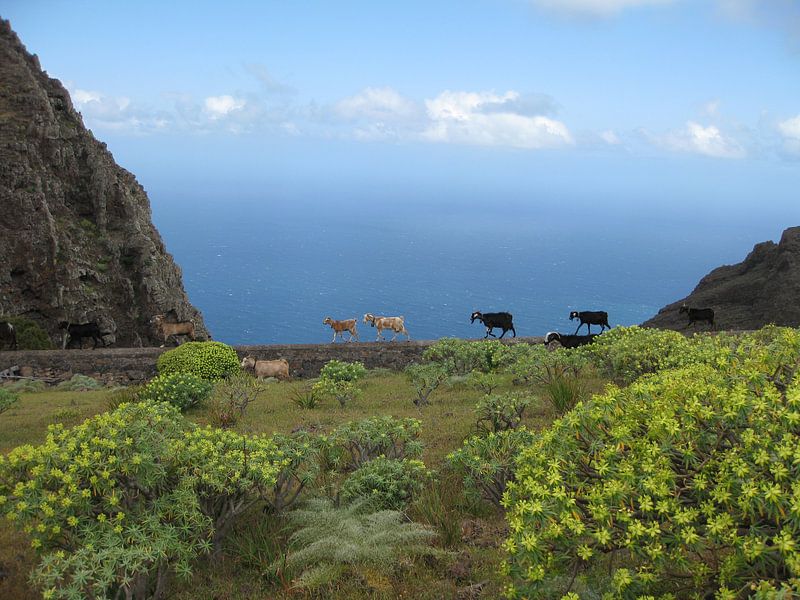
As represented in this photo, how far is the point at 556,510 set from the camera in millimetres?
5609

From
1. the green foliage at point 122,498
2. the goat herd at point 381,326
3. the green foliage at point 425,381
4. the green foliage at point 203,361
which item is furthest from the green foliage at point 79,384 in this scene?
the green foliage at point 122,498

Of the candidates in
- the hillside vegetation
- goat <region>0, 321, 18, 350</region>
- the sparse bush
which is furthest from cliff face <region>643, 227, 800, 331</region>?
goat <region>0, 321, 18, 350</region>

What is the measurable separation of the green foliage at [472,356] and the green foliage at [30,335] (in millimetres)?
22081

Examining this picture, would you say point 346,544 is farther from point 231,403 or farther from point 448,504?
point 231,403

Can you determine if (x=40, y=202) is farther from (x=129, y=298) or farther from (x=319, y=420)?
(x=319, y=420)

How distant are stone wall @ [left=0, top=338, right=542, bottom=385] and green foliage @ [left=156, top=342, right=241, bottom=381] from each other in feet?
13.5

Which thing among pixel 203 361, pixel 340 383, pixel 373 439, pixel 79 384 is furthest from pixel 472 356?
pixel 79 384

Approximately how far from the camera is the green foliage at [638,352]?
613 inches

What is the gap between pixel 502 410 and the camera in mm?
13016

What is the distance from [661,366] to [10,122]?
41294 millimetres

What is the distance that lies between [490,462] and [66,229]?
123 feet

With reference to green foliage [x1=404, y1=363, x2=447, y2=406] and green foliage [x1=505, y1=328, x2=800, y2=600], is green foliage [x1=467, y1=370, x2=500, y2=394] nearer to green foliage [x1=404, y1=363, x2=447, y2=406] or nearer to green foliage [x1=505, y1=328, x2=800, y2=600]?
green foliage [x1=404, y1=363, x2=447, y2=406]

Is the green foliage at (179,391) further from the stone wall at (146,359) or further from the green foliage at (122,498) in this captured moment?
the green foliage at (122,498)

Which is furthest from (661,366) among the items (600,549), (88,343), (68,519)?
(88,343)
